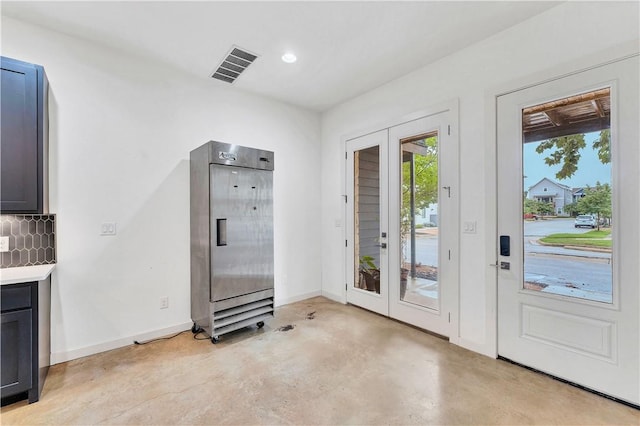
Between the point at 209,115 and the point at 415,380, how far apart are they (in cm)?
354

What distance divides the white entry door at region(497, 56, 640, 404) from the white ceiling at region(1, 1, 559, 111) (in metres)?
0.83

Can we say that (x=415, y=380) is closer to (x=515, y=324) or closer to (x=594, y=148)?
(x=515, y=324)

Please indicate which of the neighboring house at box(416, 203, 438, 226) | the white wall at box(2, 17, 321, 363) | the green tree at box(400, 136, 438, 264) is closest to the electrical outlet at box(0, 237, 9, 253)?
the white wall at box(2, 17, 321, 363)

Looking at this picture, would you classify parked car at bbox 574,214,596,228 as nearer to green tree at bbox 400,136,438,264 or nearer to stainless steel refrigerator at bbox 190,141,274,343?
green tree at bbox 400,136,438,264

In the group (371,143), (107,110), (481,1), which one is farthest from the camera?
(371,143)

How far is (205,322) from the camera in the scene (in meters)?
2.93

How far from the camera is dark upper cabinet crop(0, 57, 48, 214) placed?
210 cm

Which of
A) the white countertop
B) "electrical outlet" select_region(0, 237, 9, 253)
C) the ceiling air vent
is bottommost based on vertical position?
the white countertop

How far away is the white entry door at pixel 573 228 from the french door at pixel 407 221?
49 centimetres

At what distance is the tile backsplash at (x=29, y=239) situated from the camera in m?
2.35

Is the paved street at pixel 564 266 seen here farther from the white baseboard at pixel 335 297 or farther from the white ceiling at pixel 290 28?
the white baseboard at pixel 335 297

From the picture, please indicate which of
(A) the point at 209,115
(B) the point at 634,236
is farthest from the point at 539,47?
(A) the point at 209,115

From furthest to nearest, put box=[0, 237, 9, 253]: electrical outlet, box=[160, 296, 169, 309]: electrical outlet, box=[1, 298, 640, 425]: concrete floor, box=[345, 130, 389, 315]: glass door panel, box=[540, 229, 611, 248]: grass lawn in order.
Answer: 1. box=[345, 130, 389, 315]: glass door panel
2. box=[160, 296, 169, 309]: electrical outlet
3. box=[0, 237, 9, 253]: electrical outlet
4. box=[540, 229, 611, 248]: grass lawn
5. box=[1, 298, 640, 425]: concrete floor

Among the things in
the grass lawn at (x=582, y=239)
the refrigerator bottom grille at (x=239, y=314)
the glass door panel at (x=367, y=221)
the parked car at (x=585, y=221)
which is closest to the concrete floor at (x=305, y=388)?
the refrigerator bottom grille at (x=239, y=314)
